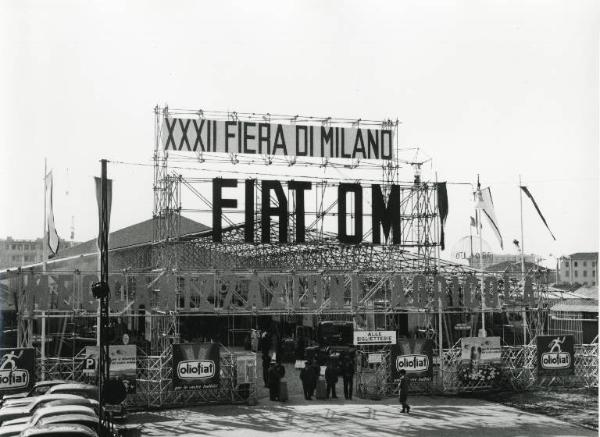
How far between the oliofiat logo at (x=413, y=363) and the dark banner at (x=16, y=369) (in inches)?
497

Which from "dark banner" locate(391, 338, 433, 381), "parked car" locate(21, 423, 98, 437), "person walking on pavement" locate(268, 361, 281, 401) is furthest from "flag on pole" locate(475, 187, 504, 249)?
"parked car" locate(21, 423, 98, 437)

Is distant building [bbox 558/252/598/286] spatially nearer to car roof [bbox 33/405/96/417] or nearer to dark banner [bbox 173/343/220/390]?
Result: dark banner [bbox 173/343/220/390]

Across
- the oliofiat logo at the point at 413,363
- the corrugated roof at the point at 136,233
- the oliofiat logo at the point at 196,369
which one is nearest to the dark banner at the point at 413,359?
the oliofiat logo at the point at 413,363

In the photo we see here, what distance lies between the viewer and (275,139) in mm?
28172

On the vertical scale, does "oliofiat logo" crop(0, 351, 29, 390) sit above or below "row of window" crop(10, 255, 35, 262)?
below

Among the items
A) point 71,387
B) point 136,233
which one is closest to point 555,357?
point 71,387

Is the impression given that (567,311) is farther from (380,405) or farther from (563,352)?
(380,405)

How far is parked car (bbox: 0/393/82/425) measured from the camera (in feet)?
59.9

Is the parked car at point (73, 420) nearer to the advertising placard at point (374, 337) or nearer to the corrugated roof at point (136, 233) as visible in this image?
the advertising placard at point (374, 337)

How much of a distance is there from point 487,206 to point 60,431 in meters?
21.1

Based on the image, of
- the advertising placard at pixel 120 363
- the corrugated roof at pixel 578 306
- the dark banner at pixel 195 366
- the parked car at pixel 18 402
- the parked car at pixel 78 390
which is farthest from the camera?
the corrugated roof at pixel 578 306

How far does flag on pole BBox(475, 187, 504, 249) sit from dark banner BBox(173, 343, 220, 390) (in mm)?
13518

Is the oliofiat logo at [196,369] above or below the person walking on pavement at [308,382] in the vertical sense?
above

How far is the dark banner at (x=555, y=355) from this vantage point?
26.4 meters
